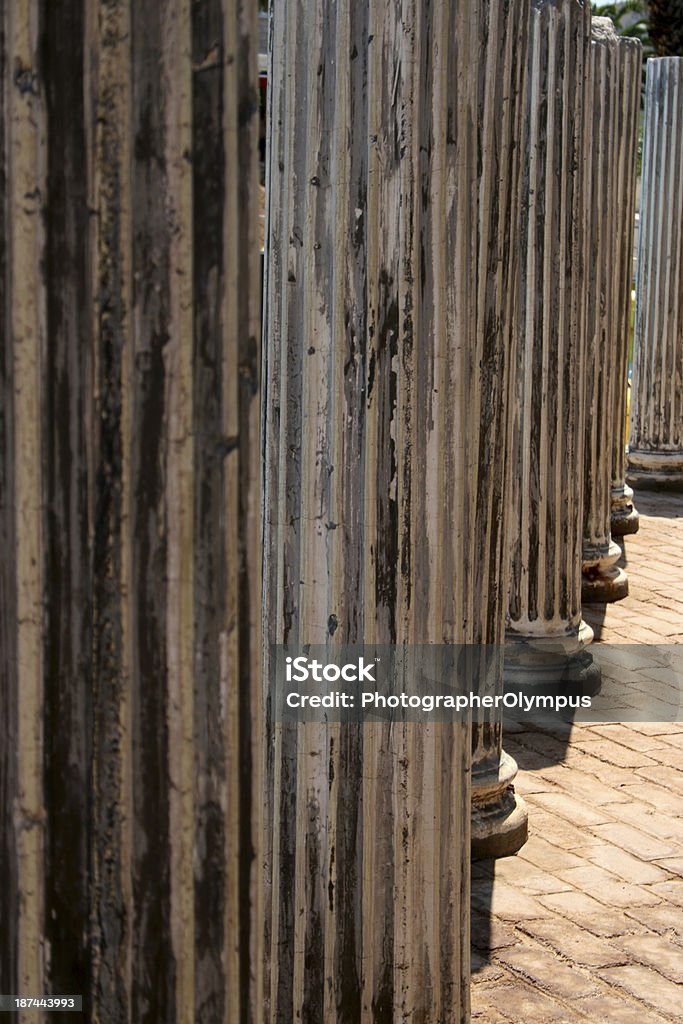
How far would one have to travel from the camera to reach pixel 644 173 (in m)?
10.6

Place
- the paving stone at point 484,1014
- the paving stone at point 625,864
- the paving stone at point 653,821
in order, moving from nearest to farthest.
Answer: the paving stone at point 484,1014 < the paving stone at point 625,864 < the paving stone at point 653,821

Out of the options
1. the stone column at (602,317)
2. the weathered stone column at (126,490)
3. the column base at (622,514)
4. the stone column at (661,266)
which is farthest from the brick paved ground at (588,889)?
the stone column at (661,266)

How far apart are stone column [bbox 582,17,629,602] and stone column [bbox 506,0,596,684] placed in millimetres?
422

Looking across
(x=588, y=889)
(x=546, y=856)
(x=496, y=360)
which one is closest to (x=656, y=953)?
(x=588, y=889)

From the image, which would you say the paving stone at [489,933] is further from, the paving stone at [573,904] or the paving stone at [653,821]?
the paving stone at [653,821]

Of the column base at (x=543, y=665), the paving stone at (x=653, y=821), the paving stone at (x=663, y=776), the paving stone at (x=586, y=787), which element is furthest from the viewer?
the column base at (x=543, y=665)

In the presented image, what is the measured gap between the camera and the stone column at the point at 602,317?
6.56 meters

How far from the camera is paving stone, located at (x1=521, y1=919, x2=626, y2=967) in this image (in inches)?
148

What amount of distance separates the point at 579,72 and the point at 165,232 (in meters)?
4.63

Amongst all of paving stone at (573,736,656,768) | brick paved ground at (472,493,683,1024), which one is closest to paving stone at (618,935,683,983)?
brick paved ground at (472,493,683,1024)

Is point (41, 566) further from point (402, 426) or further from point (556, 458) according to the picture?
point (556, 458)

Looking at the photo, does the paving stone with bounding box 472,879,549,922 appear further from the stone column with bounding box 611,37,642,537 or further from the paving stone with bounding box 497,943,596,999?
the stone column with bounding box 611,37,642,537

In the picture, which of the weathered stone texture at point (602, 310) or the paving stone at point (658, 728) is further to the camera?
the weathered stone texture at point (602, 310)

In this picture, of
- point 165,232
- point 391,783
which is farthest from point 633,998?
point 165,232
